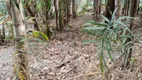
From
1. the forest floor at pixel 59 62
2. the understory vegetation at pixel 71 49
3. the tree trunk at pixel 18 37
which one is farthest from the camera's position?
the forest floor at pixel 59 62

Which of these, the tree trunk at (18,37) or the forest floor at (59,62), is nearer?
the tree trunk at (18,37)

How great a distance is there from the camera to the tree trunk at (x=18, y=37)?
55.4 inches

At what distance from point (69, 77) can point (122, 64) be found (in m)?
0.58

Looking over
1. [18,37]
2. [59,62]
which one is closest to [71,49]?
[59,62]

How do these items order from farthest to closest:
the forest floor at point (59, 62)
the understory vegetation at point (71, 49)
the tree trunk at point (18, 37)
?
the forest floor at point (59, 62)
the tree trunk at point (18, 37)
the understory vegetation at point (71, 49)

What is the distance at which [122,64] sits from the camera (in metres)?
1.83

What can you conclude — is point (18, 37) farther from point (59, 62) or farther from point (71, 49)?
point (71, 49)

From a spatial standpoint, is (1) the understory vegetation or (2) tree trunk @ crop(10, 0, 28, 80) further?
(2) tree trunk @ crop(10, 0, 28, 80)

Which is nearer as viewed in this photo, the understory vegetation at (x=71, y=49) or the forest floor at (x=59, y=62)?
the understory vegetation at (x=71, y=49)

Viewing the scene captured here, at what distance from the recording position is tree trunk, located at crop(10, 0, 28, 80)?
1407 millimetres

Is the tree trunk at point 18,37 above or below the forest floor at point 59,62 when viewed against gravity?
above

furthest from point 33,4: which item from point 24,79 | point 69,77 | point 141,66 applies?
point 141,66

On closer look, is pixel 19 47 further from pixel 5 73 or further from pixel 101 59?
pixel 5 73

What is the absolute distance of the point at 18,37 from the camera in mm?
1431
